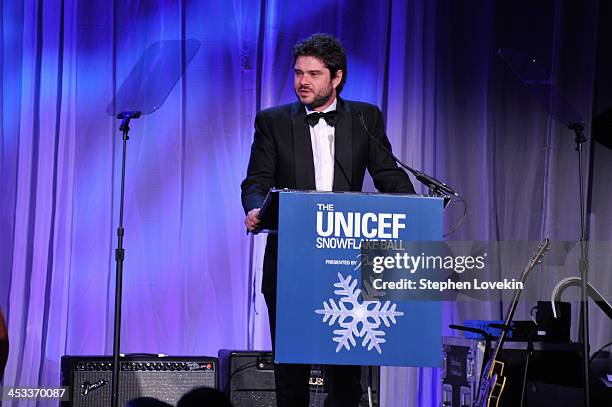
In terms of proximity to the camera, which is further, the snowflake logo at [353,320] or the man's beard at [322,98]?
the man's beard at [322,98]

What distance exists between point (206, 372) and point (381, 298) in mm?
1811

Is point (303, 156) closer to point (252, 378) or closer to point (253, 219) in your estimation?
point (253, 219)

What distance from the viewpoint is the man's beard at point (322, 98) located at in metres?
3.31

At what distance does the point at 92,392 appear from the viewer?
4.13 metres

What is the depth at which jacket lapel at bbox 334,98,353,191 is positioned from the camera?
3234mm

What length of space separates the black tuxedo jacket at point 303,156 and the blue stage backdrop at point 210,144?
168 cm

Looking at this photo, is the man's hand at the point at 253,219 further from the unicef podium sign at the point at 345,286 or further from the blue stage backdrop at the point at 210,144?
the blue stage backdrop at the point at 210,144

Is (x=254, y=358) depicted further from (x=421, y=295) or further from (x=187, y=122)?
(x=421, y=295)

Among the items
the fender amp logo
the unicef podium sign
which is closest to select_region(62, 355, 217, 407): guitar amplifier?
the fender amp logo

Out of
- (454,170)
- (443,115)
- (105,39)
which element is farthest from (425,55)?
(105,39)

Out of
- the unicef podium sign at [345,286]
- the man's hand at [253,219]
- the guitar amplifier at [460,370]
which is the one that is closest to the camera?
the unicef podium sign at [345,286]

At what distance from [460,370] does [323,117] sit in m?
1.76

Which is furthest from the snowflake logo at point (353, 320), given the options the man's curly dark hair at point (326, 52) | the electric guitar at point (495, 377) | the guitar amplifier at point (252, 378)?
the guitar amplifier at point (252, 378)

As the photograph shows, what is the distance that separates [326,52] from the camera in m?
3.38
